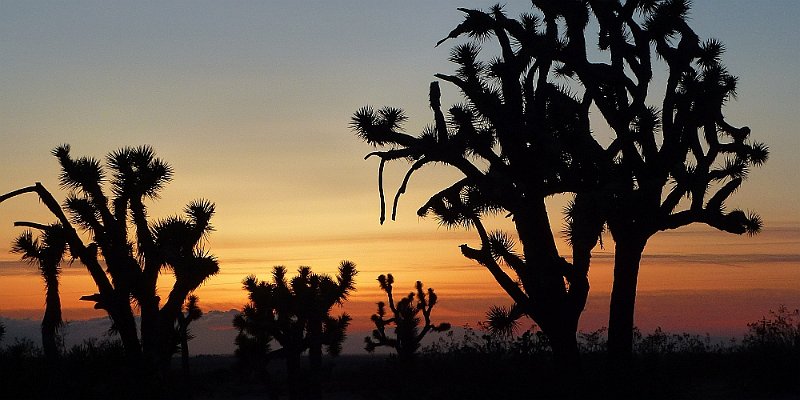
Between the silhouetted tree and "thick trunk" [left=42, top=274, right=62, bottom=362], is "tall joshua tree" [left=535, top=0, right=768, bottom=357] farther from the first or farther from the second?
"thick trunk" [left=42, top=274, right=62, bottom=362]

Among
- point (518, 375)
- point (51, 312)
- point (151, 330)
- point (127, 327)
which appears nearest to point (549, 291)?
point (518, 375)

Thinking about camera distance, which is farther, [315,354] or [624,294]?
[624,294]

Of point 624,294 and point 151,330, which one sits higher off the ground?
point 624,294

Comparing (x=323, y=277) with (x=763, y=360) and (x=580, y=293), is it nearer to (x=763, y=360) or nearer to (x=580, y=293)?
(x=580, y=293)

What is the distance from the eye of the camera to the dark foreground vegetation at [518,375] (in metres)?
14.3

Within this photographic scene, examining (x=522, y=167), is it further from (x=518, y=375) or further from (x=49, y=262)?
(x=49, y=262)

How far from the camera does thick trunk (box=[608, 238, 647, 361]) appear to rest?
15.4 m

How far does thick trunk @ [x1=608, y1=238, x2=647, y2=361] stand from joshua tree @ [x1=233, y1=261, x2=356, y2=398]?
4.69 meters

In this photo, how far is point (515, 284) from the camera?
574 inches

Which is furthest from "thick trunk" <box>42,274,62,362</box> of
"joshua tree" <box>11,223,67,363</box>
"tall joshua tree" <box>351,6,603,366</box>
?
"tall joshua tree" <box>351,6,603,366</box>

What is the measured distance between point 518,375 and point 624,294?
240 cm

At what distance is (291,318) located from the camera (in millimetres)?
15766

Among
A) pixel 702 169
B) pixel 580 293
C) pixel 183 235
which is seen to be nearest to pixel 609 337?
pixel 580 293

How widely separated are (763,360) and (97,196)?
11661 millimetres
